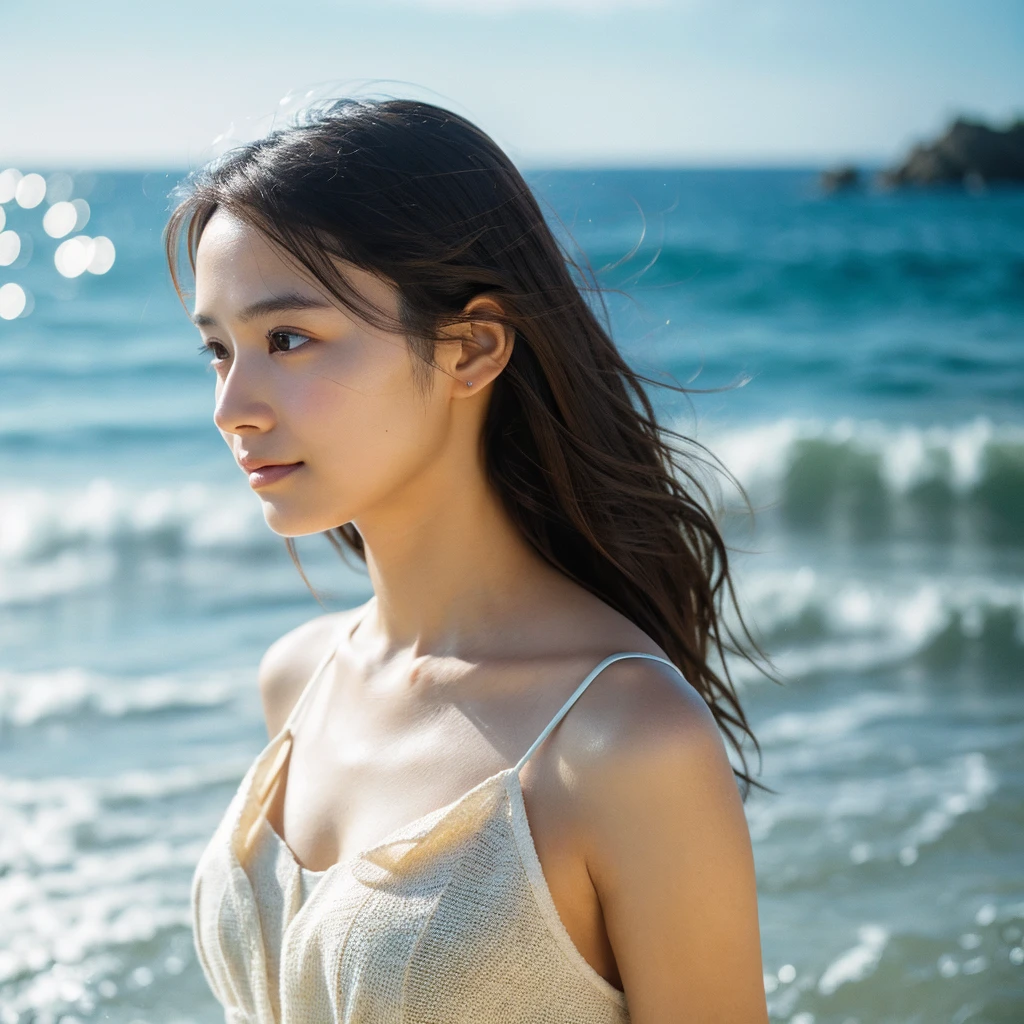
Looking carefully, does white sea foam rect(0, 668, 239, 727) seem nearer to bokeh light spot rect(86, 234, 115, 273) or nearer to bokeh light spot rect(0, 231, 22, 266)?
bokeh light spot rect(86, 234, 115, 273)

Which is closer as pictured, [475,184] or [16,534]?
[475,184]

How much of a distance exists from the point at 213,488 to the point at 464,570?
8639 millimetres

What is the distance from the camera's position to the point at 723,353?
15.6m

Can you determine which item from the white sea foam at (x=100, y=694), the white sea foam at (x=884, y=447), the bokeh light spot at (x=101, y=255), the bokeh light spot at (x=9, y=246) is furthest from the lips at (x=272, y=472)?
the bokeh light spot at (x=9, y=246)

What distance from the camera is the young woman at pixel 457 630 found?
1.66 metres

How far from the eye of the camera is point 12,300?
22094mm

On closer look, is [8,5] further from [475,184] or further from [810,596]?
[475,184]

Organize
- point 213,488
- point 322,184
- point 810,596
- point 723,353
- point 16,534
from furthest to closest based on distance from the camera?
point 723,353 → point 213,488 → point 16,534 → point 810,596 → point 322,184

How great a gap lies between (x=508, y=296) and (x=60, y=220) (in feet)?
143

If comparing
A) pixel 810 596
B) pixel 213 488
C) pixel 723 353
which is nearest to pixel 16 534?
pixel 213 488

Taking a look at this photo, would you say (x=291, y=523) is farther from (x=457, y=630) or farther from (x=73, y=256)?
(x=73, y=256)

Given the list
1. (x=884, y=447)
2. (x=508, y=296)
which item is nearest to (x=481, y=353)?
(x=508, y=296)

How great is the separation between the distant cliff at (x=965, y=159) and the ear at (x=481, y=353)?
4462 centimetres

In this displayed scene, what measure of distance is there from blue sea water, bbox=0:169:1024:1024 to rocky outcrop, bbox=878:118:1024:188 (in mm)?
28909
